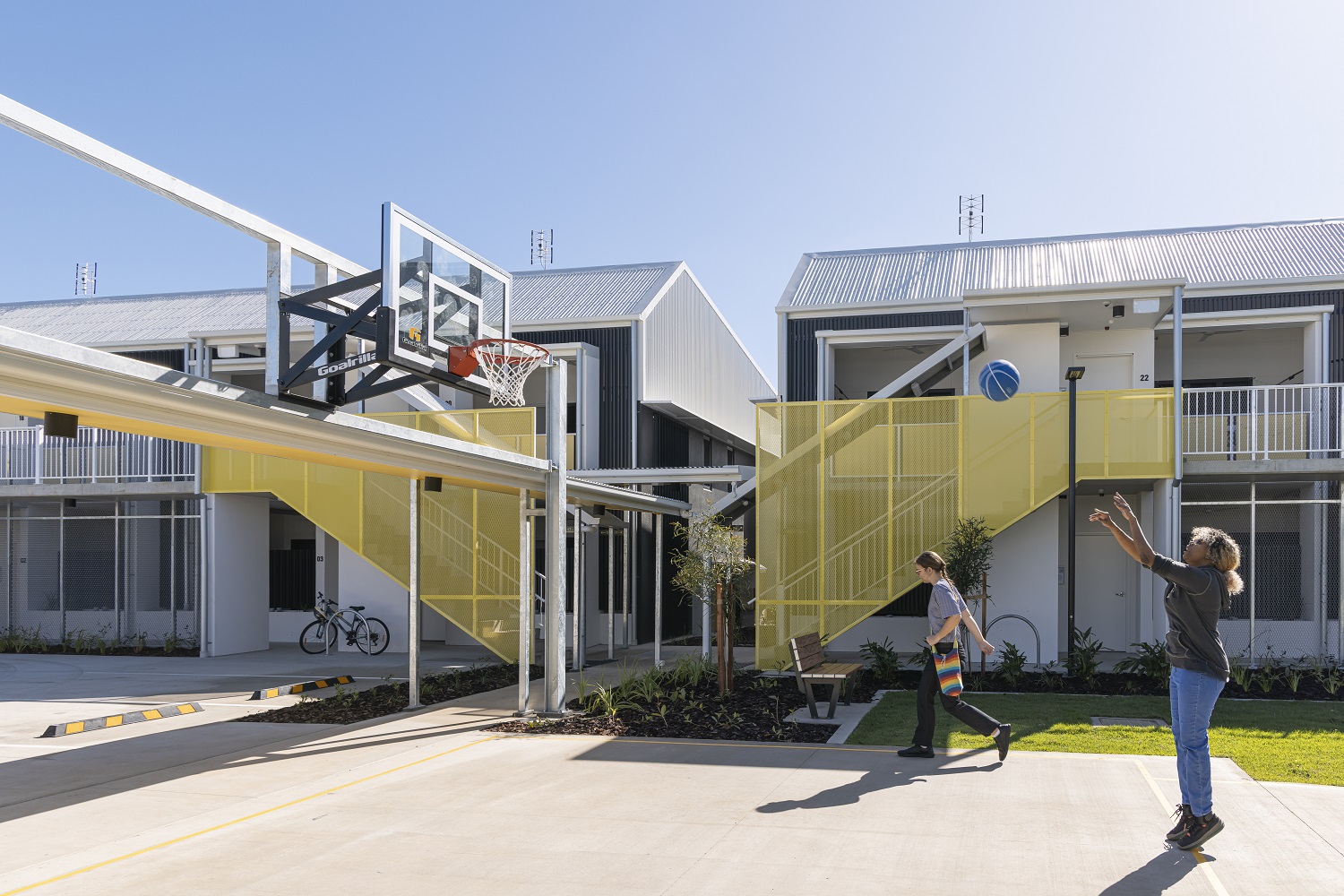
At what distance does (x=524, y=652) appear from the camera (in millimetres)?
11570

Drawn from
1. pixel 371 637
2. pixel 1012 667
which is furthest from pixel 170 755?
pixel 371 637

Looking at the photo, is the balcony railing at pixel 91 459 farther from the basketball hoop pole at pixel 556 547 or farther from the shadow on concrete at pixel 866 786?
the shadow on concrete at pixel 866 786

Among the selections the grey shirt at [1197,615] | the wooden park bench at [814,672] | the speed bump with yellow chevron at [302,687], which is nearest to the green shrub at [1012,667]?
the wooden park bench at [814,672]

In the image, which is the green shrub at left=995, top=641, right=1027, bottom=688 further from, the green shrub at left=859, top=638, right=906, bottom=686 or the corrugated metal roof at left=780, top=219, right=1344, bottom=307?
the corrugated metal roof at left=780, top=219, right=1344, bottom=307

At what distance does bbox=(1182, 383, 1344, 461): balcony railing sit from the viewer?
1548cm

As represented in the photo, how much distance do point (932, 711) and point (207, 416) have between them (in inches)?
237

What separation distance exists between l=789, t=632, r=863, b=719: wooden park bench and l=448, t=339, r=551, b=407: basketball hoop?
380 cm

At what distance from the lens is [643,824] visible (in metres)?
6.93

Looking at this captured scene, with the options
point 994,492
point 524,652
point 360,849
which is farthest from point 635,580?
point 360,849

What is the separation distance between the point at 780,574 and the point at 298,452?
7.43 metres

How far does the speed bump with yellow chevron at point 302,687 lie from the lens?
13.4 metres

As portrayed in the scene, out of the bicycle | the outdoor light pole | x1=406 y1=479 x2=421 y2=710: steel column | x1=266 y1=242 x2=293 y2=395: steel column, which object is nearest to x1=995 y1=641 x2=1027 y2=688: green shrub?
the outdoor light pole

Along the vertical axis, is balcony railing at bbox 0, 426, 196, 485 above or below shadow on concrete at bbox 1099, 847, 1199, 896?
above

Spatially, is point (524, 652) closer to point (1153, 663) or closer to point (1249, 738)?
point (1249, 738)
